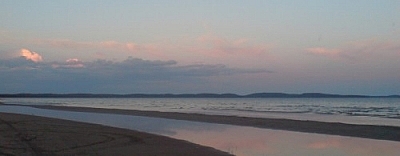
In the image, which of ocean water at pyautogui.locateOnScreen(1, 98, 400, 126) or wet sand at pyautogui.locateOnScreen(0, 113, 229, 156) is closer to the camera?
wet sand at pyautogui.locateOnScreen(0, 113, 229, 156)

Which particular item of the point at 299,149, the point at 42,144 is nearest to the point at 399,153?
the point at 299,149

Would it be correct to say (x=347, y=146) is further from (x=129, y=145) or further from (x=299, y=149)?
(x=129, y=145)

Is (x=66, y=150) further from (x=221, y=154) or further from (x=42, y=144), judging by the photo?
(x=221, y=154)

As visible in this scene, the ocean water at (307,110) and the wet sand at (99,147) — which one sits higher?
the ocean water at (307,110)

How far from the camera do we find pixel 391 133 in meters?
29.1

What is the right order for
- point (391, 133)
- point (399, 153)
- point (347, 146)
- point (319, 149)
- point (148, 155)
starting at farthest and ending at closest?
point (391, 133) → point (347, 146) → point (319, 149) → point (399, 153) → point (148, 155)

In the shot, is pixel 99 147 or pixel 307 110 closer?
pixel 99 147

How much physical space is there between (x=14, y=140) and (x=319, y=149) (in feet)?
42.7

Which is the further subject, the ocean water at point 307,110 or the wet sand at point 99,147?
the ocean water at point 307,110

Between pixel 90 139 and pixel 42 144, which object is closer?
pixel 42 144

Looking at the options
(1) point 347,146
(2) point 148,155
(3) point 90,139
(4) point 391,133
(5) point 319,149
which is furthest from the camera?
(4) point 391,133

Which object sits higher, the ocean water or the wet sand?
the ocean water

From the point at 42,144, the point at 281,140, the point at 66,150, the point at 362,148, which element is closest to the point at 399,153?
the point at 362,148

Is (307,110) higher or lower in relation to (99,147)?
higher
